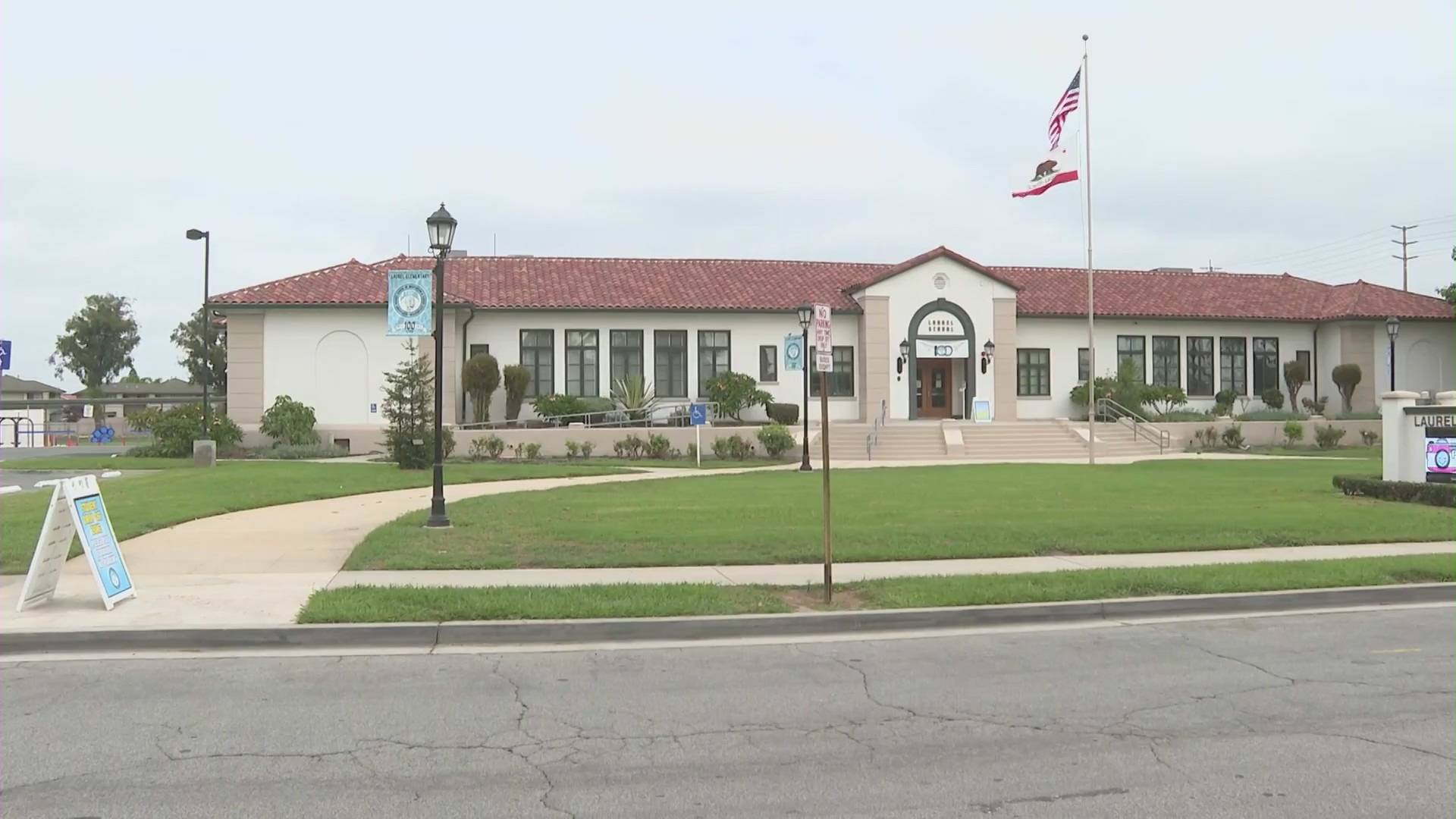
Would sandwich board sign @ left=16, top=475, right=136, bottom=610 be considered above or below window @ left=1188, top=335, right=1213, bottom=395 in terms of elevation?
below

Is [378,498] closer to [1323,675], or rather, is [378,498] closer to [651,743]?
[651,743]

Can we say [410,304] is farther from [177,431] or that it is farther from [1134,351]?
[1134,351]

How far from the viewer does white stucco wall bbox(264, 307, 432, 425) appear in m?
34.7

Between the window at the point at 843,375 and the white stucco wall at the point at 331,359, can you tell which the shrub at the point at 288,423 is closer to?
the white stucco wall at the point at 331,359

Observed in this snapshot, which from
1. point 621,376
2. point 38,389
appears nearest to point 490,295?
point 621,376

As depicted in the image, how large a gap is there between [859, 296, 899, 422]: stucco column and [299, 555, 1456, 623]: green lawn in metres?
26.9

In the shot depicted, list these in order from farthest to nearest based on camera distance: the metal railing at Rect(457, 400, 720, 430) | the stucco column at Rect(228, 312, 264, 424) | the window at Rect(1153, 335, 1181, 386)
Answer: the window at Rect(1153, 335, 1181, 386)
the stucco column at Rect(228, 312, 264, 424)
the metal railing at Rect(457, 400, 720, 430)

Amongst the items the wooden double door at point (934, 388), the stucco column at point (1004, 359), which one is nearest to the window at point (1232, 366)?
the stucco column at point (1004, 359)

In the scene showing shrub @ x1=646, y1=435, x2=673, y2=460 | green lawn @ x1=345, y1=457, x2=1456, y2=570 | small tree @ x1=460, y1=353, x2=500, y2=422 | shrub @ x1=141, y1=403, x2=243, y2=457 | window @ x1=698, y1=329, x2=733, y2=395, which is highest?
window @ x1=698, y1=329, x2=733, y2=395

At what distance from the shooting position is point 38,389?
9844 cm

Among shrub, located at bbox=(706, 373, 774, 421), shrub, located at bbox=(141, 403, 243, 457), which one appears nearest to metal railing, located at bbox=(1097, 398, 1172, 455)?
shrub, located at bbox=(706, 373, 774, 421)

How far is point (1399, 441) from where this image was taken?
752 inches

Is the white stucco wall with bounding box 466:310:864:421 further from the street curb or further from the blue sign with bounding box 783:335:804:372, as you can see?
the street curb

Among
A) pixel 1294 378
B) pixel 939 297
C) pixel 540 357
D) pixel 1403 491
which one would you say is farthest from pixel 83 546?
pixel 1294 378
